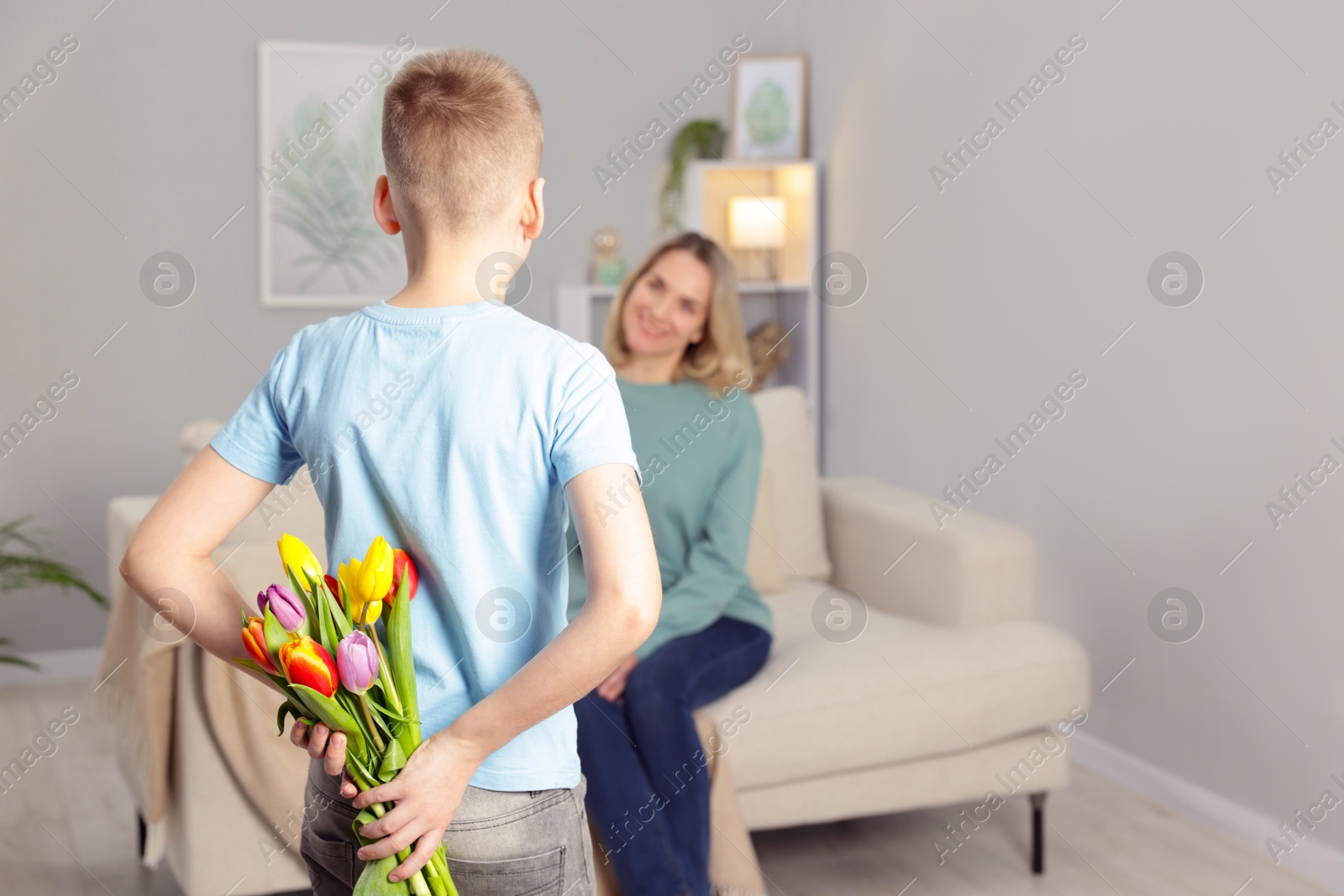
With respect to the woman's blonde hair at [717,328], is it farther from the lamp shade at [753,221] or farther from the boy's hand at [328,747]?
the lamp shade at [753,221]

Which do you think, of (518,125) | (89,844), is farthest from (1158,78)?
(89,844)

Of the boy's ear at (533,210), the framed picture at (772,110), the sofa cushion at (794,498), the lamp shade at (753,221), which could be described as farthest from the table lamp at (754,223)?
the boy's ear at (533,210)

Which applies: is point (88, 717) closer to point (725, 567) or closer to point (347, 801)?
point (725, 567)

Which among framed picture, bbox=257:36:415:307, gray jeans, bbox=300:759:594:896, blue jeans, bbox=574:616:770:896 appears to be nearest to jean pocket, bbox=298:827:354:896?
gray jeans, bbox=300:759:594:896

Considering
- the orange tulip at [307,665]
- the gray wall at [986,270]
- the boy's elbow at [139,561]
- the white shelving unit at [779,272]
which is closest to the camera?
the orange tulip at [307,665]

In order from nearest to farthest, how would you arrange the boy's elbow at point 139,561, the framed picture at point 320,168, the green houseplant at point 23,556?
the boy's elbow at point 139,561 < the green houseplant at point 23,556 < the framed picture at point 320,168

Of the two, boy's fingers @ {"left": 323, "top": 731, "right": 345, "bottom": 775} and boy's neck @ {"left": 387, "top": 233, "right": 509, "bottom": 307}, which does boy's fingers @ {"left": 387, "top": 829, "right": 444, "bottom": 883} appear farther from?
boy's neck @ {"left": 387, "top": 233, "right": 509, "bottom": 307}

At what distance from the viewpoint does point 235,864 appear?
1933 millimetres

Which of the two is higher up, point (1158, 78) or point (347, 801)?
point (1158, 78)

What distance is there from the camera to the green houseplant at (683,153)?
4066 mm

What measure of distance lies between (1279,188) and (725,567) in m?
1.32

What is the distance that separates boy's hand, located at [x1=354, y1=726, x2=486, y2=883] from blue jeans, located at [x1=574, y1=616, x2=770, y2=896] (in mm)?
961

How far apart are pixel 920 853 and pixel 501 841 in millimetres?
1752

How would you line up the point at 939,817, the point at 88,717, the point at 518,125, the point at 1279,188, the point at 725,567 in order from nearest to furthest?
the point at 518,125
the point at 725,567
the point at 1279,188
the point at 939,817
the point at 88,717
